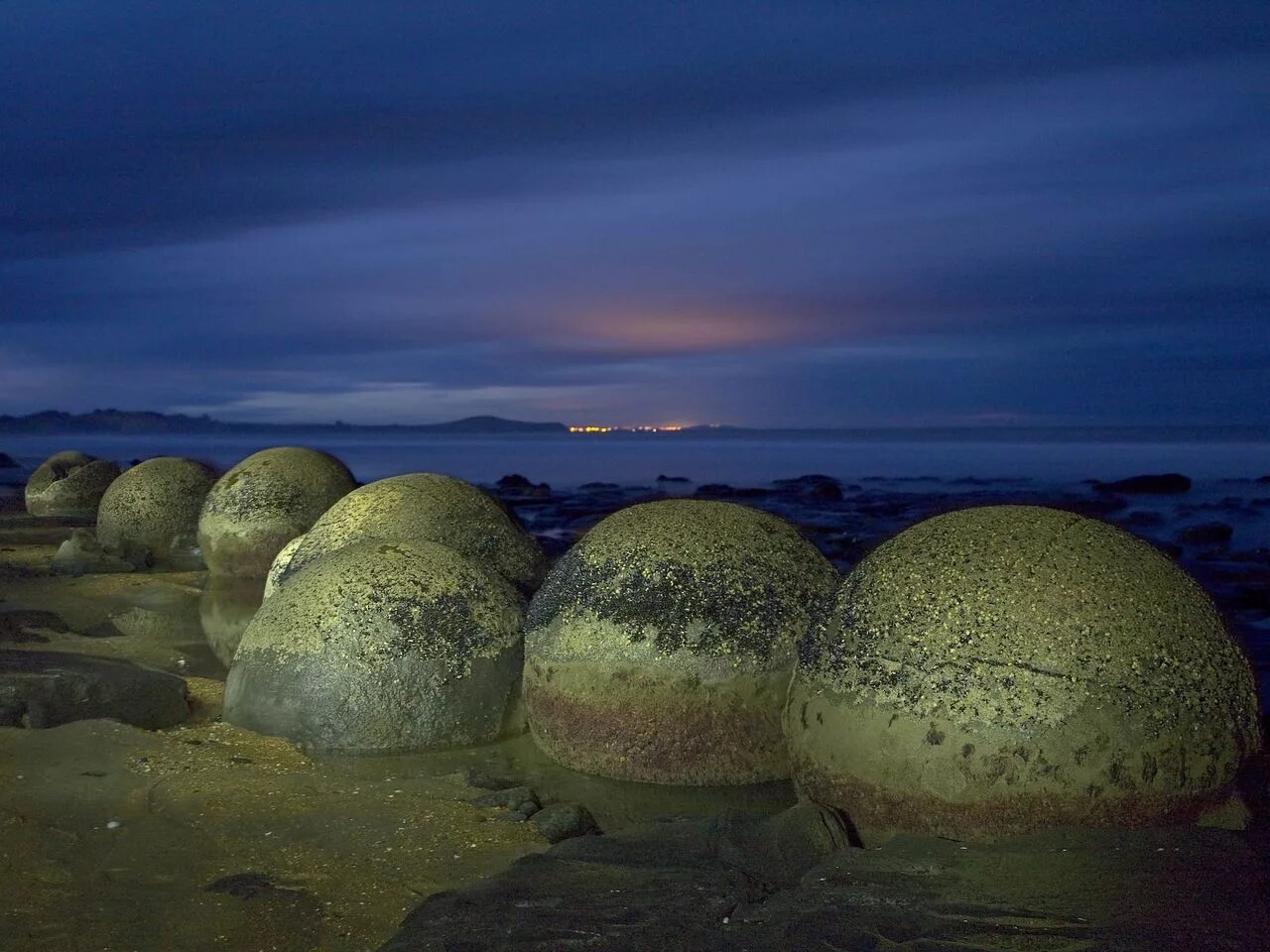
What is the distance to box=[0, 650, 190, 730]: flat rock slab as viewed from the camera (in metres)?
6.76

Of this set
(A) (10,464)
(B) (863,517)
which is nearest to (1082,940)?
(B) (863,517)

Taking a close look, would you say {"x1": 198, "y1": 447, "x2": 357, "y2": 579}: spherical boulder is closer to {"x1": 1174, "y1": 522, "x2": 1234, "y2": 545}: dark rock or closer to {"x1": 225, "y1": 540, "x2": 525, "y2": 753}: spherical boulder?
{"x1": 225, "y1": 540, "x2": 525, "y2": 753}: spherical boulder

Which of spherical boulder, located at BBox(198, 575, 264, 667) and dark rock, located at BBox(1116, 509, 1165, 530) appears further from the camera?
dark rock, located at BBox(1116, 509, 1165, 530)

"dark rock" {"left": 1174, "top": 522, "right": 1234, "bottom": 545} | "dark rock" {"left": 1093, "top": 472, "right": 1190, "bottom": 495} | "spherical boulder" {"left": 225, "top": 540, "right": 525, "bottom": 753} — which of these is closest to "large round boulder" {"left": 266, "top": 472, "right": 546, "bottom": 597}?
"spherical boulder" {"left": 225, "top": 540, "right": 525, "bottom": 753}

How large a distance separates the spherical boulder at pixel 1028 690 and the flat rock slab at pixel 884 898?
182 millimetres

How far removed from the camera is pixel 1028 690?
471 cm

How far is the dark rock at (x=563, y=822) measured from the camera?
546 cm

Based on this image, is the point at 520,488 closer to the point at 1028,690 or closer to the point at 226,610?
the point at 226,610

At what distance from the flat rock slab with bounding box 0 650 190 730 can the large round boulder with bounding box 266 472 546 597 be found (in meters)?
2.05

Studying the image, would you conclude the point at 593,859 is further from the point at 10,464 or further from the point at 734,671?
the point at 10,464

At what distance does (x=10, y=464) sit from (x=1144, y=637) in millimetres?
53789

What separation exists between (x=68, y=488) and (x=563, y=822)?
2147 centimetres

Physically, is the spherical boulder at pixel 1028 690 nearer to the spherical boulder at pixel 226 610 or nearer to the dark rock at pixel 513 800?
the dark rock at pixel 513 800

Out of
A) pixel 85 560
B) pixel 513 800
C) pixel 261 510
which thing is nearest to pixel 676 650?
pixel 513 800
